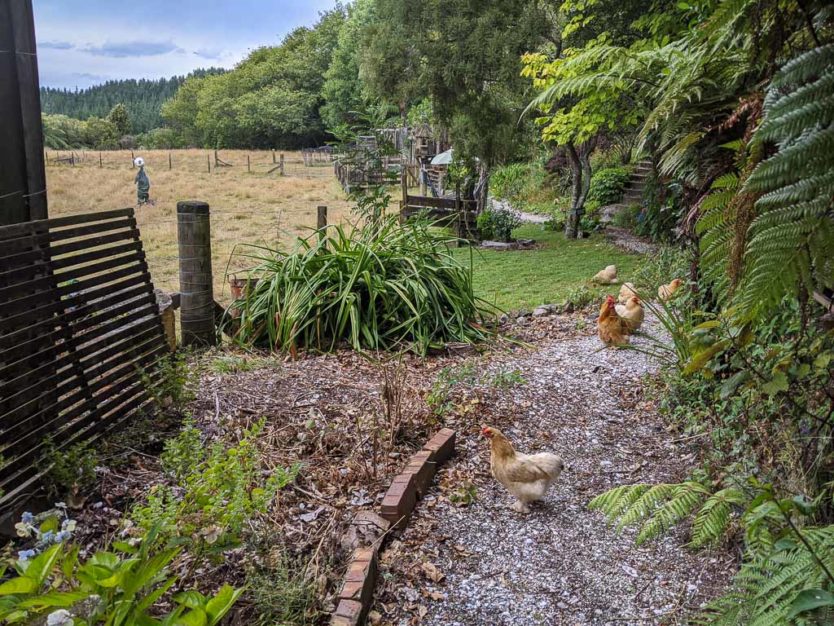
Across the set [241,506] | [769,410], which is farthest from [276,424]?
[769,410]

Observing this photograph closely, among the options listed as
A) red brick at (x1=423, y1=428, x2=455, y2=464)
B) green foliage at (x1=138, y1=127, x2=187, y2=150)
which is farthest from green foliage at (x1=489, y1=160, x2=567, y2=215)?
red brick at (x1=423, y1=428, x2=455, y2=464)

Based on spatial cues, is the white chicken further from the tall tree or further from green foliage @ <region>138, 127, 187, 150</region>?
green foliage @ <region>138, 127, 187, 150</region>

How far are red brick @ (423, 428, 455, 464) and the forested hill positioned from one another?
9961 mm

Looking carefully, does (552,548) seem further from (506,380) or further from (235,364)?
(235,364)

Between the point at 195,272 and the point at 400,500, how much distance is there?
2.64m

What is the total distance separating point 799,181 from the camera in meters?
0.98

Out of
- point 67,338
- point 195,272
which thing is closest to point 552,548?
point 67,338

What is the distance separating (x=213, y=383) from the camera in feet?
11.2

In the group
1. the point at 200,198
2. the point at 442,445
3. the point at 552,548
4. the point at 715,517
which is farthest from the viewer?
the point at 200,198

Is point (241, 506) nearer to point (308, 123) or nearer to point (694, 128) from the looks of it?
point (694, 128)

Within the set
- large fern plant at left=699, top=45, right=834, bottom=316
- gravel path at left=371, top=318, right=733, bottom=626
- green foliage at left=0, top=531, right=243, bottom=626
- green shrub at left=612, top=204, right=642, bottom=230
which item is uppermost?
large fern plant at left=699, top=45, right=834, bottom=316

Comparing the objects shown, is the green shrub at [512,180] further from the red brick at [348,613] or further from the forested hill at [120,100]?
the red brick at [348,613]

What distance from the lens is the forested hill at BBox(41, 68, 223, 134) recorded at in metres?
12.6

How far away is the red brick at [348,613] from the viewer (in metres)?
1.68
